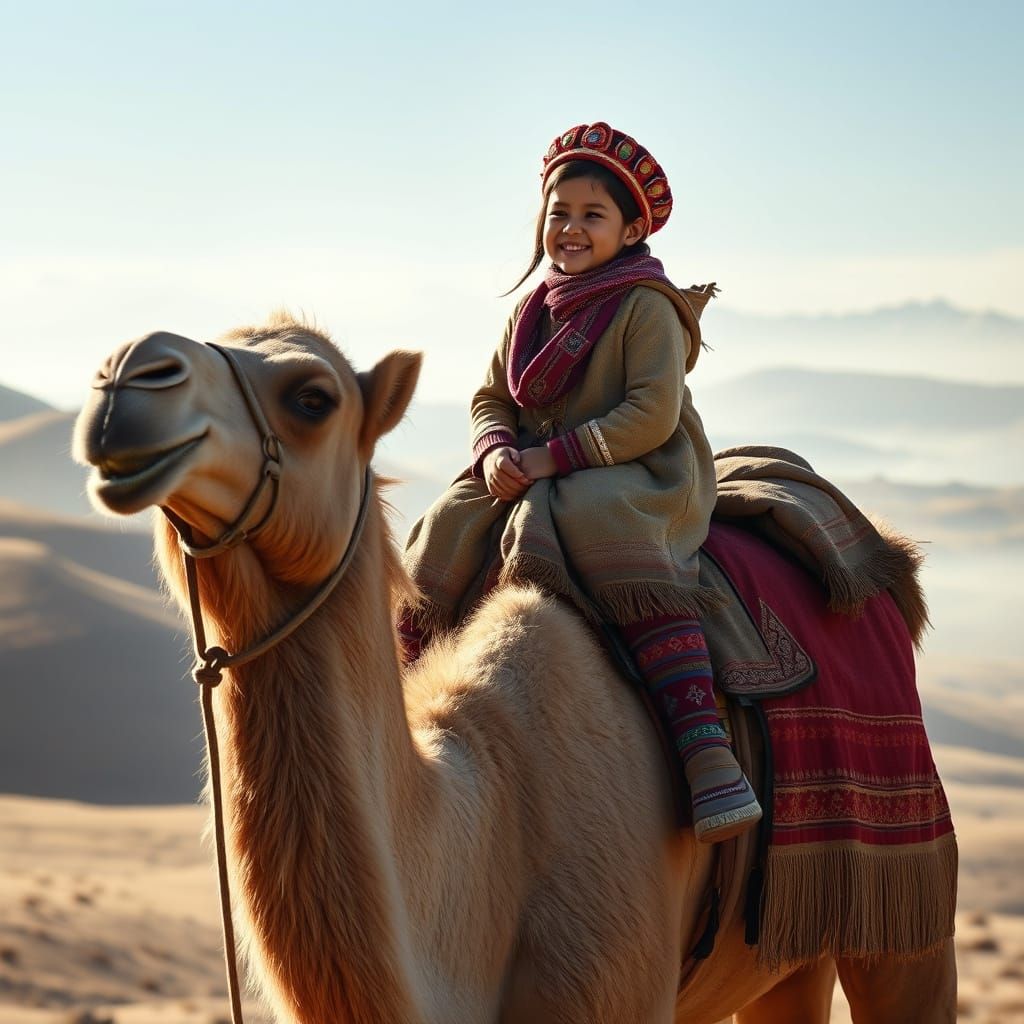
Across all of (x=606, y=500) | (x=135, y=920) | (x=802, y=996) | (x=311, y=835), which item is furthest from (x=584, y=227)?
(x=135, y=920)

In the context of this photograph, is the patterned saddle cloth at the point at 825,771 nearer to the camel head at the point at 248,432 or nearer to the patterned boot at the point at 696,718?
the patterned boot at the point at 696,718

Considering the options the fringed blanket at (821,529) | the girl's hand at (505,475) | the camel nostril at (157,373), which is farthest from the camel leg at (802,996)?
the camel nostril at (157,373)

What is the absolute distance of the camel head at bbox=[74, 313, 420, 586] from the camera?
8.49ft

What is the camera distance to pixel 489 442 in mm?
4316

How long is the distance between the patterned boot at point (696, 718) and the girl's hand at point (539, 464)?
18.9 inches

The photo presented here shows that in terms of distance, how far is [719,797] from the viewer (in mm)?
3709

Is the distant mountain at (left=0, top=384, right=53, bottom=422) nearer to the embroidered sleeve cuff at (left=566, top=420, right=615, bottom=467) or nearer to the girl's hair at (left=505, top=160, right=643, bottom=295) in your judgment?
the girl's hair at (left=505, top=160, right=643, bottom=295)

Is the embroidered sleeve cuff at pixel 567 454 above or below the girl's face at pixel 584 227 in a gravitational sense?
below

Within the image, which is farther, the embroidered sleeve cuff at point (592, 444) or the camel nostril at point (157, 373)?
the embroidered sleeve cuff at point (592, 444)

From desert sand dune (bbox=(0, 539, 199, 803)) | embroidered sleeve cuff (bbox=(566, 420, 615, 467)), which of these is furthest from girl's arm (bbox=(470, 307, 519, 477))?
desert sand dune (bbox=(0, 539, 199, 803))

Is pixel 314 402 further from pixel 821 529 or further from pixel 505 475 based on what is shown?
pixel 821 529

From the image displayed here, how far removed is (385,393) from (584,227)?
1.24 metres

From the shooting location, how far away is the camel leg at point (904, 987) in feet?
15.3

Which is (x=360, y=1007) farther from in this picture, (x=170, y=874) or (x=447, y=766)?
(x=170, y=874)
